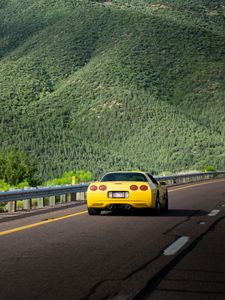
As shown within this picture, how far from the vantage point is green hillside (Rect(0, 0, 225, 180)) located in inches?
3561

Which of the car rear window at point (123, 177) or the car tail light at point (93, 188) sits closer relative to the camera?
the car tail light at point (93, 188)

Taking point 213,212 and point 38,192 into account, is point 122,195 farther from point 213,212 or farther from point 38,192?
point 38,192

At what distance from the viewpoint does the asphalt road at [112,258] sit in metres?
6.81

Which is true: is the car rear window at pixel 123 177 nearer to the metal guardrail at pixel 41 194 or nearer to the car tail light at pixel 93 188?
the car tail light at pixel 93 188

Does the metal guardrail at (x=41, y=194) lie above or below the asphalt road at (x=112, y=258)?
above

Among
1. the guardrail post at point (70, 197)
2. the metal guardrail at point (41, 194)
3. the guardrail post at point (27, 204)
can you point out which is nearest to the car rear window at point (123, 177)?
the metal guardrail at point (41, 194)

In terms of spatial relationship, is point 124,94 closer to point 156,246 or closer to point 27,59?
point 27,59

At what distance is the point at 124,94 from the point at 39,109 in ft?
44.4

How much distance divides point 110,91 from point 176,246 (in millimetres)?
97093

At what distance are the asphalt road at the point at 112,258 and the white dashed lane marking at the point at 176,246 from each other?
0.05 ft

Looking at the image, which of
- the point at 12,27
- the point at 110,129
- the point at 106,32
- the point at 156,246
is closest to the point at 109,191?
the point at 156,246

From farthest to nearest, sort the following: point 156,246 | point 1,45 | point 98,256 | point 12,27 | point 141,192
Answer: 1. point 12,27
2. point 1,45
3. point 141,192
4. point 156,246
5. point 98,256

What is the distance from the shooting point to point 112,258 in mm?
9008

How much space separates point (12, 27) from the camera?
16438 cm
